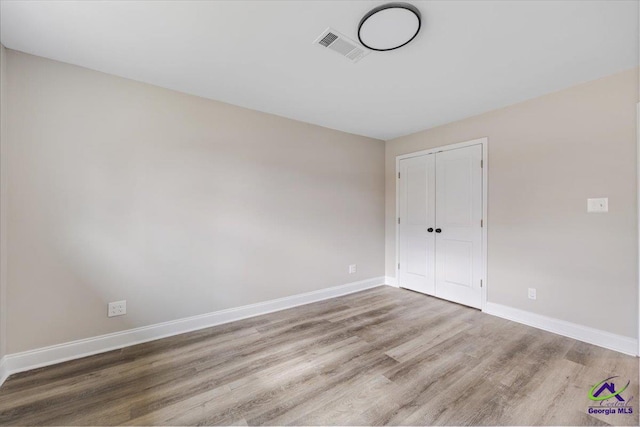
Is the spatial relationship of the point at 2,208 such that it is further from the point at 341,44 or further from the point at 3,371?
the point at 341,44

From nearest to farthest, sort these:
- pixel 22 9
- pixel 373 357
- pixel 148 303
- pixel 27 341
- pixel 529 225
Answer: pixel 22 9 → pixel 27 341 → pixel 373 357 → pixel 148 303 → pixel 529 225

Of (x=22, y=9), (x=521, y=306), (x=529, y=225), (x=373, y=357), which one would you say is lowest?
(x=373, y=357)

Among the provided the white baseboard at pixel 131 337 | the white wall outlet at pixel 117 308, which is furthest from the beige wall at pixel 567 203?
the white wall outlet at pixel 117 308

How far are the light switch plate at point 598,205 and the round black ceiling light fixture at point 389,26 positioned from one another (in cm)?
221

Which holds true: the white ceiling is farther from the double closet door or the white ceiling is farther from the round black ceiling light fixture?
the double closet door

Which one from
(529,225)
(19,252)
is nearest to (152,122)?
(19,252)

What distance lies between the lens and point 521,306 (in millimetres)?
2816

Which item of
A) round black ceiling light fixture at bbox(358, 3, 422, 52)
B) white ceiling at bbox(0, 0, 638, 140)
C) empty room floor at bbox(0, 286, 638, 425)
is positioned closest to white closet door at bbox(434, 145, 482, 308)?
empty room floor at bbox(0, 286, 638, 425)

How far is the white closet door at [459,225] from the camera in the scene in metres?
3.18

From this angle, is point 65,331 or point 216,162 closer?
point 65,331

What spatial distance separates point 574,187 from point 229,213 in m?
3.43

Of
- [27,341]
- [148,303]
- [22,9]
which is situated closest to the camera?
[22,9]

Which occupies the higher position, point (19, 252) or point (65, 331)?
point (19, 252)

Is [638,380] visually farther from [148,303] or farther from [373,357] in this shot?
[148,303]
